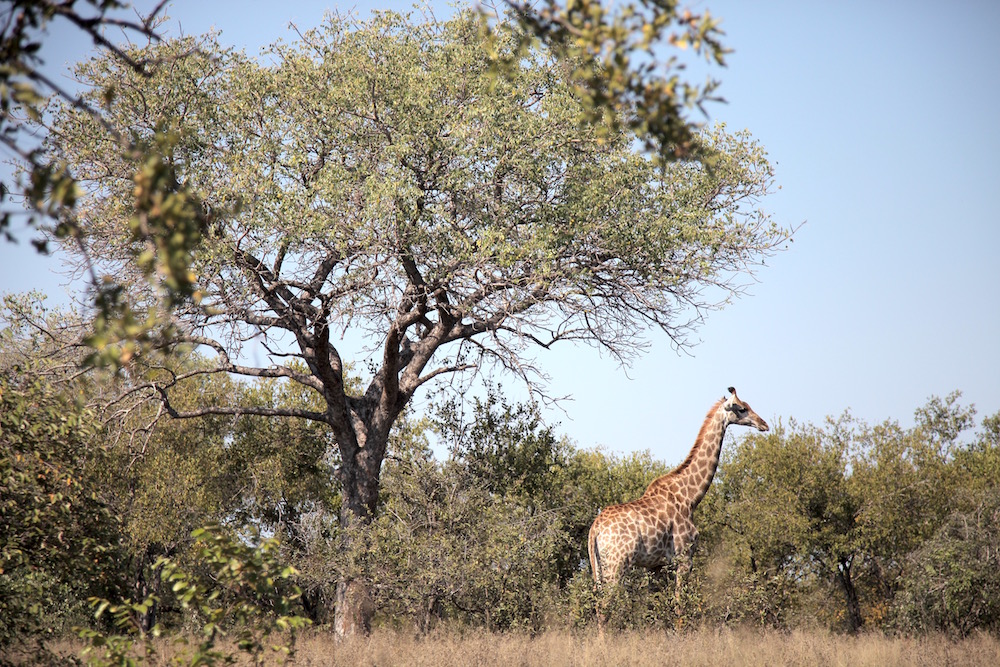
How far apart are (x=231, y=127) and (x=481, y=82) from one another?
507cm

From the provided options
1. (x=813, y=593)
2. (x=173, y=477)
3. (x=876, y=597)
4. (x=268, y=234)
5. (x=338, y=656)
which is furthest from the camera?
(x=876, y=597)

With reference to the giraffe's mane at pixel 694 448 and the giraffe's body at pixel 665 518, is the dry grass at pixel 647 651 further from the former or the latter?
the giraffe's mane at pixel 694 448

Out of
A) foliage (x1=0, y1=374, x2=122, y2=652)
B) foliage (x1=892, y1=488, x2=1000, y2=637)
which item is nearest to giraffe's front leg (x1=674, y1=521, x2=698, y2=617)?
foliage (x1=892, y1=488, x2=1000, y2=637)

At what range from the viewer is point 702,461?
19.4m

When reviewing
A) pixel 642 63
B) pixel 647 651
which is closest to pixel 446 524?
pixel 647 651

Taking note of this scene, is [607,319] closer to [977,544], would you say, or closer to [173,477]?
[977,544]

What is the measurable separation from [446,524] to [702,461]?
5368 mm

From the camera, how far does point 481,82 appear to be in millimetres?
18016

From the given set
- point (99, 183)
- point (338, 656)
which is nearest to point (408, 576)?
point (338, 656)

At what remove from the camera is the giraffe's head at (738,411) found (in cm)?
1950

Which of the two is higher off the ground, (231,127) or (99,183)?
(231,127)

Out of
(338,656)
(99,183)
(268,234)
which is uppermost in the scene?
(99,183)

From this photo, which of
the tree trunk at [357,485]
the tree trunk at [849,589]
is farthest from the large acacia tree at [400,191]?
the tree trunk at [849,589]

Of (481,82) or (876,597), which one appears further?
(876,597)
